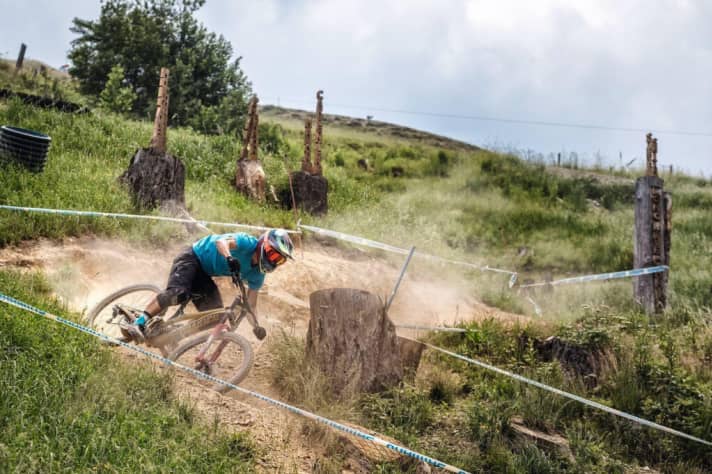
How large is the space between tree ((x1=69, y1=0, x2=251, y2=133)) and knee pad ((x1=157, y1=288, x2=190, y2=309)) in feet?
68.2

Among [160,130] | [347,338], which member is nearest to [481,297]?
[347,338]

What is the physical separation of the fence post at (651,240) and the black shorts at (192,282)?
693 centimetres

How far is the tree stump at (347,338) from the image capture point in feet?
23.6

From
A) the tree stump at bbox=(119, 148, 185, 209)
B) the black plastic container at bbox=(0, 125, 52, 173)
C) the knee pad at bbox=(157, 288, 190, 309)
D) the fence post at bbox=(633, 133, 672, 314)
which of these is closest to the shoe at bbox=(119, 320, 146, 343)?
the knee pad at bbox=(157, 288, 190, 309)

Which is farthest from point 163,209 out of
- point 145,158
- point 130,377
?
point 130,377

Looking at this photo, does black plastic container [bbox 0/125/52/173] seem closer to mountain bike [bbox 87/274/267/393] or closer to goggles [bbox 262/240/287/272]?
mountain bike [bbox 87/274/267/393]

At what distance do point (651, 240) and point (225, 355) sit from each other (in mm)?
7634

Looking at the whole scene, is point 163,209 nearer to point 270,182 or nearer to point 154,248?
point 154,248

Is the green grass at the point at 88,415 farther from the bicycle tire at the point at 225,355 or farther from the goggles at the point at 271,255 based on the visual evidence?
the goggles at the point at 271,255

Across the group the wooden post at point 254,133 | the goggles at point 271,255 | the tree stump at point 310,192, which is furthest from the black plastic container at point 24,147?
the goggles at point 271,255

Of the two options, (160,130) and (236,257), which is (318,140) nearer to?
(160,130)

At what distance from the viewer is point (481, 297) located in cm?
1370

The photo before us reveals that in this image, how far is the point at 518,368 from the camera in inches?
343

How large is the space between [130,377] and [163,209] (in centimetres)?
641
